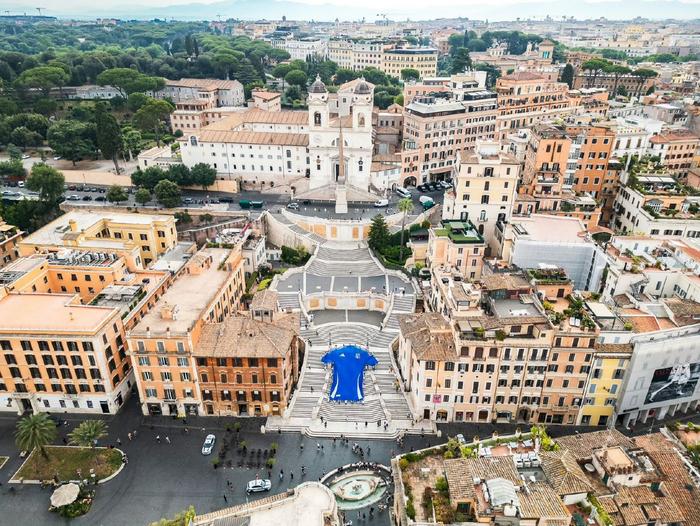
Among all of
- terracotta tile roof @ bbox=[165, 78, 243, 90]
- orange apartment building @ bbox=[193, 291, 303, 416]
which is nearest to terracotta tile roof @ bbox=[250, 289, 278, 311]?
orange apartment building @ bbox=[193, 291, 303, 416]

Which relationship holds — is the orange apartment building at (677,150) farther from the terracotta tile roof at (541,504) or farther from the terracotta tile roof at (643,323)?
the terracotta tile roof at (541,504)

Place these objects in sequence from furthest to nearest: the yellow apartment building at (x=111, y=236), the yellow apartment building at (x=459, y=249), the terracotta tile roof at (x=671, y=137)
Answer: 1. the terracotta tile roof at (x=671, y=137)
2. the yellow apartment building at (x=111, y=236)
3. the yellow apartment building at (x=459, y=249)

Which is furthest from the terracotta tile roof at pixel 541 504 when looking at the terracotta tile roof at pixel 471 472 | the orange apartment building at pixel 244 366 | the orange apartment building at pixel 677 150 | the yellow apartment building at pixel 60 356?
the orange apartment building at pixel 677 150

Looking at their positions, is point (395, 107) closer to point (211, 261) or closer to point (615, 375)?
point (211, 261)

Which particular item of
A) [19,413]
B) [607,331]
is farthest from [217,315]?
[607,331]

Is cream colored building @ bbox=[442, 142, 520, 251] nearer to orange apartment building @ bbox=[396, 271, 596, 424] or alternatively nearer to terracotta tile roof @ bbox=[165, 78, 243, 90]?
orange apartment building @ bbox=[396, 271, 596, 424]
